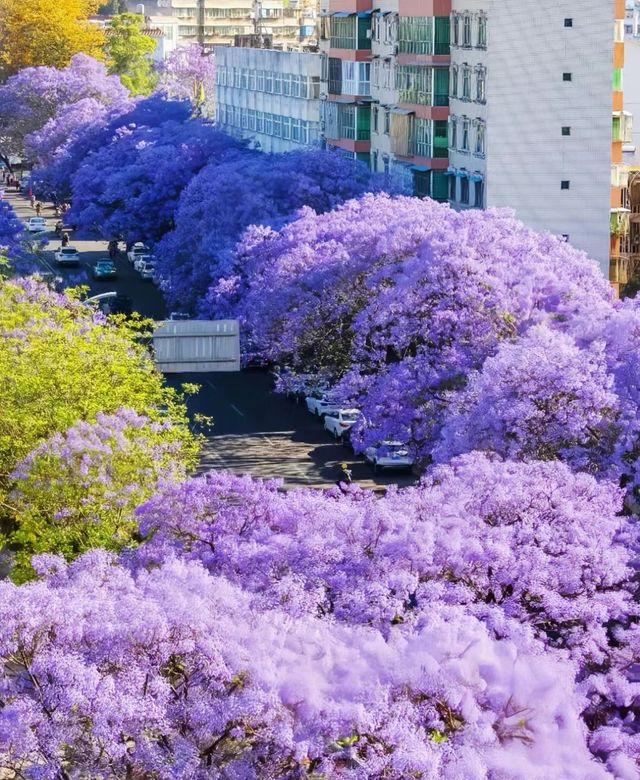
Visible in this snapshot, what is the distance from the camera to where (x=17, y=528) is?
46.2 m

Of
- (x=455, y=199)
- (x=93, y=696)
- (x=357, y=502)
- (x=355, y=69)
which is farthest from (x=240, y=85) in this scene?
(x=93, y=696)

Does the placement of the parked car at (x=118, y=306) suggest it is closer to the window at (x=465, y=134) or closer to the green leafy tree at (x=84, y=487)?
the window at (x=465, y=134)

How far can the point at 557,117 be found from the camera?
71.0 metres

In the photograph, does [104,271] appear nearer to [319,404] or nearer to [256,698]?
[319,404]

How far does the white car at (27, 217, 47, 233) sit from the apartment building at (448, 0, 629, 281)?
4100 cm

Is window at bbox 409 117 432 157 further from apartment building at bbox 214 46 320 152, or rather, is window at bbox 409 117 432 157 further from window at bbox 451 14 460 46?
apartment building at bbox 214 46 320 152

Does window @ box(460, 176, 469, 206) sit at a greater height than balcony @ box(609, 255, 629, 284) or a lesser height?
greater

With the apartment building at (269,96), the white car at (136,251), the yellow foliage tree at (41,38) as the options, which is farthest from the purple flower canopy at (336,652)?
the yellow foliage tree at (41,38)

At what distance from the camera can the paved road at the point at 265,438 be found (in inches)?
2320

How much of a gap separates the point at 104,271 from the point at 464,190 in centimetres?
2505

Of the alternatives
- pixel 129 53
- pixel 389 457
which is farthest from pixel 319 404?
pixel 129 53

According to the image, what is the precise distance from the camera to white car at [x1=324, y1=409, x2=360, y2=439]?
63.5 m

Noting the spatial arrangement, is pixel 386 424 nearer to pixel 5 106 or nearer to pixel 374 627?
pixel 374 627

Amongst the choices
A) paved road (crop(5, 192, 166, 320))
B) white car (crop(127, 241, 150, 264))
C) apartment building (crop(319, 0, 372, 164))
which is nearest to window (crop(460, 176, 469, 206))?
apartment building (crop(319, 0, 372, 164))
